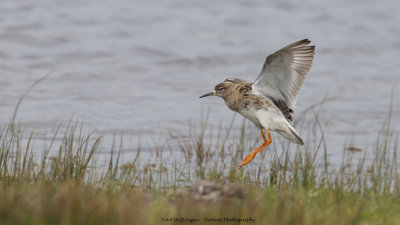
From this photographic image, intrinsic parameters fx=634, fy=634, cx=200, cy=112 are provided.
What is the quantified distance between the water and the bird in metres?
3.62

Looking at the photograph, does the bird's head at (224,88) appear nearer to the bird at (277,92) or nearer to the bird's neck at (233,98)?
the bird's neck at (233,98)

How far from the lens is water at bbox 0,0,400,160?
13.7 metres

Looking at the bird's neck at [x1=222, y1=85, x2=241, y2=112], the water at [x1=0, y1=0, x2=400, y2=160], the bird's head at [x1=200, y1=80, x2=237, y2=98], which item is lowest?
the bird's neck at [x1=222, y1=85, x2=241, y2=112]

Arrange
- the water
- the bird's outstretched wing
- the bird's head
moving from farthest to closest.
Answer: the water
the bird's head
the bird's outstretched wing

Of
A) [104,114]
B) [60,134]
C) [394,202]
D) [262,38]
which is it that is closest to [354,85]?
[262,38]

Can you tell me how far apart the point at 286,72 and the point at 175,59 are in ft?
32.8

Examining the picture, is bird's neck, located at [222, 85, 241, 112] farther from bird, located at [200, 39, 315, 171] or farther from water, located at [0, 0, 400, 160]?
water, located at [0, 0, 400, 160]

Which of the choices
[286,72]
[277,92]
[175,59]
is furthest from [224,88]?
[175,59]

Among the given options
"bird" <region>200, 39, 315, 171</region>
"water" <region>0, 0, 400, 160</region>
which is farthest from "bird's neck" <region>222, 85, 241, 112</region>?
"water" <region>0, 0, 400, 160</region>

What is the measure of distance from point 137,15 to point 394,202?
1569cm

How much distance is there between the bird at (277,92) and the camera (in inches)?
317

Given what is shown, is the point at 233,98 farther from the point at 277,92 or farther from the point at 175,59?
the point at 175,59

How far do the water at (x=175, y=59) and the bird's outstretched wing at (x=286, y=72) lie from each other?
376 cm

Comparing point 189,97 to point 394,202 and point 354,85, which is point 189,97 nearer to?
point 354,85
